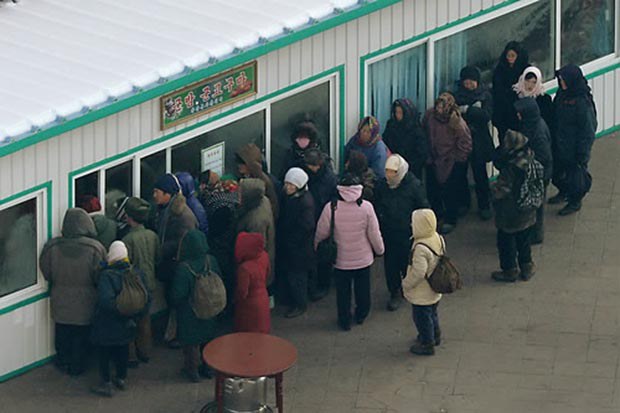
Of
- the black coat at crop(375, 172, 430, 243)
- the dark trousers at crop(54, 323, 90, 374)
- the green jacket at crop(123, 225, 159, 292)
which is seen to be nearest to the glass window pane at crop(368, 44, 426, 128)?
the black coat at crop(375, 172, 430, 243)

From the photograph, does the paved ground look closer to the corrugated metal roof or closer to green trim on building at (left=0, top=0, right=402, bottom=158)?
green trim on building at (left=0, top=0, right=402, bottom=158)

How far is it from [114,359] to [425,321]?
3.15 m

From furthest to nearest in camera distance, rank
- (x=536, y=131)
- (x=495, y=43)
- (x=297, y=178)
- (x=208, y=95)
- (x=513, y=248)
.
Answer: (x=495, y=43) → (x=536, y=131) → (x=513, y=248) → (x=208, y=95) → (x=297, y=178)

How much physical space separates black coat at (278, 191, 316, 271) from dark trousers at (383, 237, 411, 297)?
32.1 inches

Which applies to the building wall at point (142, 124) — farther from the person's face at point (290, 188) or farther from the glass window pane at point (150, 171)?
the person's face at point (290, 188)

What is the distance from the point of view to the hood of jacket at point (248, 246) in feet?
70.3

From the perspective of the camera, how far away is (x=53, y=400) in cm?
2120

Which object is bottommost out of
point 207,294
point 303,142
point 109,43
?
point 207,294

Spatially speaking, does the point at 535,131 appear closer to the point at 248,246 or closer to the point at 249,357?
the point at 248,246

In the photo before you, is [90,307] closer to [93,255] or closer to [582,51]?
[93,255]

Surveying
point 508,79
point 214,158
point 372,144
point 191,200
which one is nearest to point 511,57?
point 508,79

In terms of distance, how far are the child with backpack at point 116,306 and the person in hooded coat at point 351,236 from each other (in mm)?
2231

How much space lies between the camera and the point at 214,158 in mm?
23078

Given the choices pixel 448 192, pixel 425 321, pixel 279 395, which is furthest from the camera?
pixel 448 192
